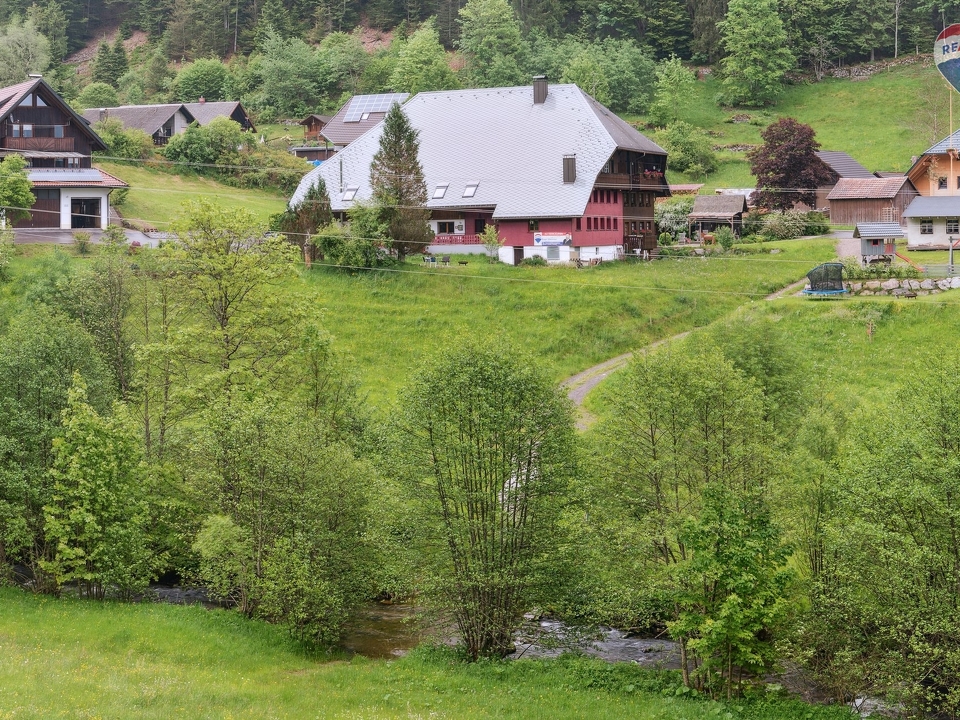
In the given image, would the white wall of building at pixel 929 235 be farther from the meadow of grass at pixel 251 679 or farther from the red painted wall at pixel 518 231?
the meadow of grass at pixel 251 679

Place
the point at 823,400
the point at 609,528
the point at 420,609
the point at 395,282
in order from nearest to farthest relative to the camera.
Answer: the point at 609,528 < the point at 420,609 < the point at 823,400 < the point at 395,282

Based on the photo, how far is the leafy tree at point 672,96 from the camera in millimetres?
107750

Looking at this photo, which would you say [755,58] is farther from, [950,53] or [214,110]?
[950,53]

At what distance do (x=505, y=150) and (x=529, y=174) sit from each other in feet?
10.9

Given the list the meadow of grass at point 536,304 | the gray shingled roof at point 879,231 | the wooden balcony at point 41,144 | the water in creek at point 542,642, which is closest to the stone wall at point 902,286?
the meadow of grass at point 536,304

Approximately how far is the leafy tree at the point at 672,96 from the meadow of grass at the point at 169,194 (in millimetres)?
37860

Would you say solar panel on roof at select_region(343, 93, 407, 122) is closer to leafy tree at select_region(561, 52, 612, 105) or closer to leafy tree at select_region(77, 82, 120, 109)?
leafy tree at select_region(561, 52, 612, 105)

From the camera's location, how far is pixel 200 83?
5089 inches

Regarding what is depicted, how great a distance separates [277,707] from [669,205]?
197 feet

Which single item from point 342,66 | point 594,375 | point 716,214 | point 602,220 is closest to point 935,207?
point 716,214

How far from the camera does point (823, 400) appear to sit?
3659 centimetres

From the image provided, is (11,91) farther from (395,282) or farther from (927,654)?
(927,654)

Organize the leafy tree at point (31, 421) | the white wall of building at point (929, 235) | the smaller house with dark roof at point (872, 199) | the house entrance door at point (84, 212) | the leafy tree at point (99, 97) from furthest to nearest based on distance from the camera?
the leafy tree at point (99, 97) < the smaller house with dark roof at point (872, 199) < the house entrance door at point (84, 212) < the white wall of building at point (929, 235) < the leafy tree at point (31, 421)

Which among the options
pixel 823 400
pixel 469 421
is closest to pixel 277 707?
pixel 469 421
